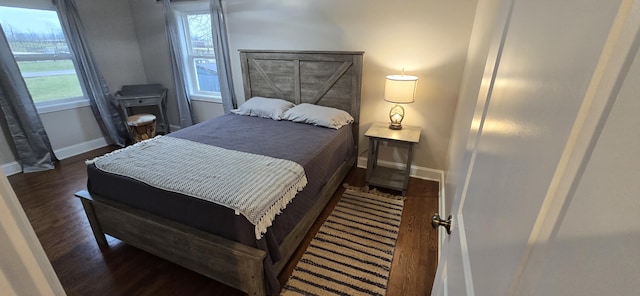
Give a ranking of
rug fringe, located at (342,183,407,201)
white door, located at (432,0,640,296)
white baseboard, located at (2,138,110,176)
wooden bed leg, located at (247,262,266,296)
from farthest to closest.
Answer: white baseboard, located at (2,138,110,176) → rug fringe, located at (342,183,407,201) → wooden bed leg, located at (247,262,266,296) → white door, located at (432,0,640,296)

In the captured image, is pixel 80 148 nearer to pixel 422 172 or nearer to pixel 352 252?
pixel 352 252

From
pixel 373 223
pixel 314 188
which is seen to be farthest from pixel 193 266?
pixel 373 223

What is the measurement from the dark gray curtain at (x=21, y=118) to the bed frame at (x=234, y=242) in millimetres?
2018

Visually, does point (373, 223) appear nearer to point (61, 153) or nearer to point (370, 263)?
point (370, 263)

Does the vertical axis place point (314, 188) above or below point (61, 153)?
above

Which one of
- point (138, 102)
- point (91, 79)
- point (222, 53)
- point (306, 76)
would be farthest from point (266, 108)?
point (91, 79)

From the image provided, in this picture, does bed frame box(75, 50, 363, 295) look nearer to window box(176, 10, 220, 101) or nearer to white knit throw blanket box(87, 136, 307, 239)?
white knit throw blanket box(87, 136, 307, 239)

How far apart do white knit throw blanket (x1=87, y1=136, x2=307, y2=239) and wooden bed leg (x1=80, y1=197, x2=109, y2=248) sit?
0.32 metres

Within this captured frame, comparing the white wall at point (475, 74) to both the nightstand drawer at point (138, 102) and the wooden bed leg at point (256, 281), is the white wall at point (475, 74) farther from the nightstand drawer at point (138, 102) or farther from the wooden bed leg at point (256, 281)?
the nightstand drawer at point (138, 102)

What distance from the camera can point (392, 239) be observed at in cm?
208

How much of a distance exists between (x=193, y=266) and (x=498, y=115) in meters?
1.78

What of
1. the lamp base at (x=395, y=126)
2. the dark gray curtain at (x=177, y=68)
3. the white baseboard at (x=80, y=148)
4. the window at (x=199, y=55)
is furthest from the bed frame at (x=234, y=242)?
the white baseboard at (x=80, y=148)

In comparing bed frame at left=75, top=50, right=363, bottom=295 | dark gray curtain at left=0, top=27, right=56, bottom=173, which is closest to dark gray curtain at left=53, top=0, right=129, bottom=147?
dark gray curtain at left=0, top=27, right=56, bottom=173

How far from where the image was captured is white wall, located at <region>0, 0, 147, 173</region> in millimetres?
3430
